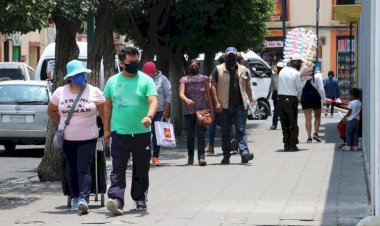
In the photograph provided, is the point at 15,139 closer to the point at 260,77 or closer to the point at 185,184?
the point at 185,184

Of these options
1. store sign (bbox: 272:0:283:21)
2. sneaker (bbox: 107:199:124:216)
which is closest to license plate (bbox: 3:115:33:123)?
sneaker (bbox: 107:199:124:216)

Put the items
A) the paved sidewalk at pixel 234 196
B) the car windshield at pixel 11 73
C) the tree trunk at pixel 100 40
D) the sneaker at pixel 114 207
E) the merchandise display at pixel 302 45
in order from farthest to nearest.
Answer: the car windshield at pixel 11 73 < the merchandise display at pixel 302 45 < the tree trunk at pixel 100 40 < the sneaker at pixel 114 207 < the paved sidewalk at pixel 234 196

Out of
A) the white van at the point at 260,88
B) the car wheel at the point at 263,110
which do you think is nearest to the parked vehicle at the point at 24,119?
the white van at the point at 260,88

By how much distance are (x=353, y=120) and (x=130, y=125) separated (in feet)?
30.9

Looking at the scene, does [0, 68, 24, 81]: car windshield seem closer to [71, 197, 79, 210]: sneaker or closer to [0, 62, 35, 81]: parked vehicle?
[0, 62, 35, 81]: parked vehicle

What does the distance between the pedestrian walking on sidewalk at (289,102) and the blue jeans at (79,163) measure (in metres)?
9.42

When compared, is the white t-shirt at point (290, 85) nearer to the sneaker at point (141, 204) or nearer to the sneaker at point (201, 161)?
the sneaker at point (201, 161)

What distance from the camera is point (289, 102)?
21469 mm

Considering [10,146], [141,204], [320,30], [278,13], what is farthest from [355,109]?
[320,30]

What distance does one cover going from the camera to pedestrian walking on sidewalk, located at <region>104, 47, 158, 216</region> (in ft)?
40.2

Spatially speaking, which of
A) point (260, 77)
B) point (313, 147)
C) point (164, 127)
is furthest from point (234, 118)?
point (260, 77)

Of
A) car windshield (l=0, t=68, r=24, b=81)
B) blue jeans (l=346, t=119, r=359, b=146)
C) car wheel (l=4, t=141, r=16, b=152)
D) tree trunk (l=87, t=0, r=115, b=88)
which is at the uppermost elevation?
tree trunk (l=87, t=0, r=115, b=88)

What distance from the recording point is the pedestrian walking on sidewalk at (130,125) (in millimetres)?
12242

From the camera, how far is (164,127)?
16.0m
